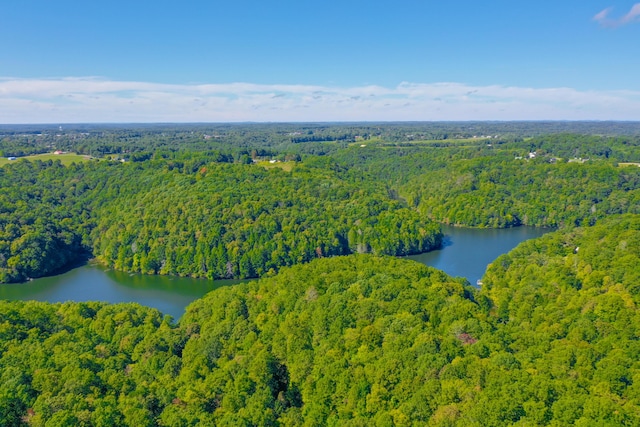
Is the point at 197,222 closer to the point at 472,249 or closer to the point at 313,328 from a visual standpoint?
the point at 313,328

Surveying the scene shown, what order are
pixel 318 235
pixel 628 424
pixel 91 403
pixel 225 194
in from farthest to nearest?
pixel 225 194 → pixel 318 235 → pixel 91 403 → pixel 628 424

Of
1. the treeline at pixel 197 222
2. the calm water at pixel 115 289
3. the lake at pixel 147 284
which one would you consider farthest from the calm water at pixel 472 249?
the calm water at pixel 115 289

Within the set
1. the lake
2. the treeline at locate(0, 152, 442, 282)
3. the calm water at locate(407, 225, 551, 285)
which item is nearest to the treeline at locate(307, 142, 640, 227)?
the calm water at locate(407, 225, 551, 285)

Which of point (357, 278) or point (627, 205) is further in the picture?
point (627, 205)

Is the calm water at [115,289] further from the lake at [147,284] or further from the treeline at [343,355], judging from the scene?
the treeline at [343,355]

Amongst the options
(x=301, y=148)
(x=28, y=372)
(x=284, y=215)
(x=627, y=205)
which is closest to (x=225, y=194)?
(x=284, y=215)

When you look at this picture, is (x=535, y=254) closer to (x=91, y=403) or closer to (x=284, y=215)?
(x=284, y=215)

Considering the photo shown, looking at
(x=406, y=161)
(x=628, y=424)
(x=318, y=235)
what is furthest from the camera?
(x=406, y=161)

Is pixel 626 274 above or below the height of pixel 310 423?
above
